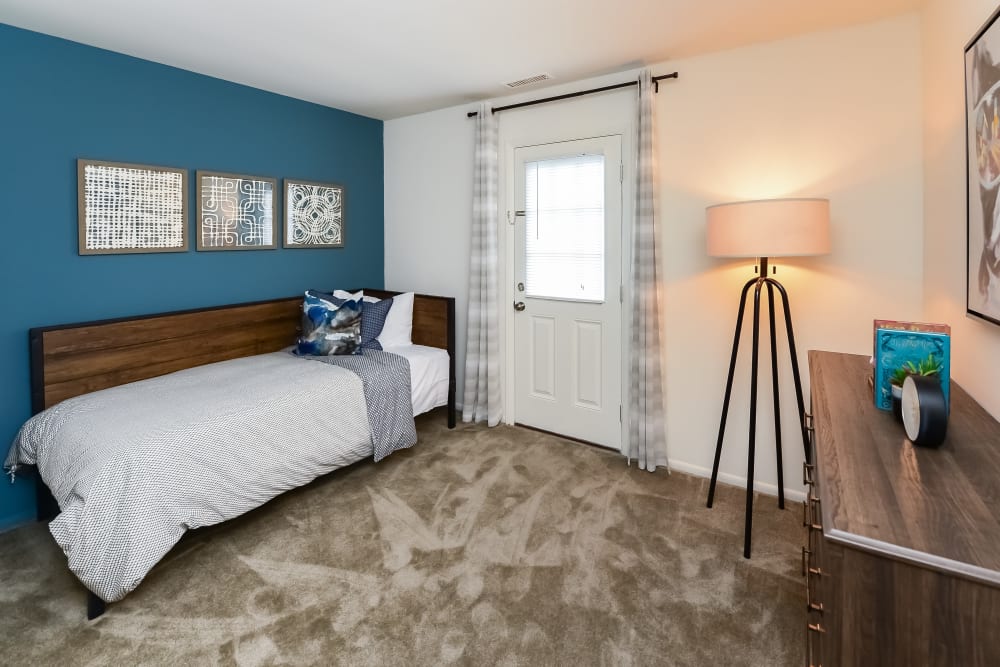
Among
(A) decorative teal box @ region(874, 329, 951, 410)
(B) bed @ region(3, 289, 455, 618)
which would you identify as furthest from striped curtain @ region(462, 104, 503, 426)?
(A) decorative teal box @ region(874, 329, 951, 410)

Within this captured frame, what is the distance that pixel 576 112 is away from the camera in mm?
3422

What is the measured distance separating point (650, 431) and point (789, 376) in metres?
0.81

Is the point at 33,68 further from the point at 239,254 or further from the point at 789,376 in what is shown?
the point at 789,376

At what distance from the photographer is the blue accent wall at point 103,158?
2.58m

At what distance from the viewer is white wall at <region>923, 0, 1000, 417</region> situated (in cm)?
163

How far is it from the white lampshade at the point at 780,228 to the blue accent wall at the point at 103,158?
3.03 metres

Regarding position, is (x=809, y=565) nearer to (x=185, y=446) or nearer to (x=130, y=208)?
(x=185, y=446)

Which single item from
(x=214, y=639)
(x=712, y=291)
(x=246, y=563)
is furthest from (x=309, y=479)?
(x=712, y=291)

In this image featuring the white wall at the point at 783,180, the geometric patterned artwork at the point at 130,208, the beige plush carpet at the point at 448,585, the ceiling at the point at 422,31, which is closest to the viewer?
the beige plush carpet at the point at 448,585

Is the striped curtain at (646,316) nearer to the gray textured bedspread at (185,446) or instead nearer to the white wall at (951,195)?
the white wall at (951,195)

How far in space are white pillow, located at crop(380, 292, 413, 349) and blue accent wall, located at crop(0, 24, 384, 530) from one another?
0.72 m

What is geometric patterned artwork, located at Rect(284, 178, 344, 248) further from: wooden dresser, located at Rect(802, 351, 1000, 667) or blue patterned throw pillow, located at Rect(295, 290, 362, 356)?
wooden dresser, located at Rect(802, 351, 1000, 667)

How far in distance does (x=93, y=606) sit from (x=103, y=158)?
224cm

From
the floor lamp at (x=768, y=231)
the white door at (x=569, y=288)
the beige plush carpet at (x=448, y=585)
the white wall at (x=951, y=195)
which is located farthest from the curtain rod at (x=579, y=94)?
the beige plush carpet at (x=448, y=585)
